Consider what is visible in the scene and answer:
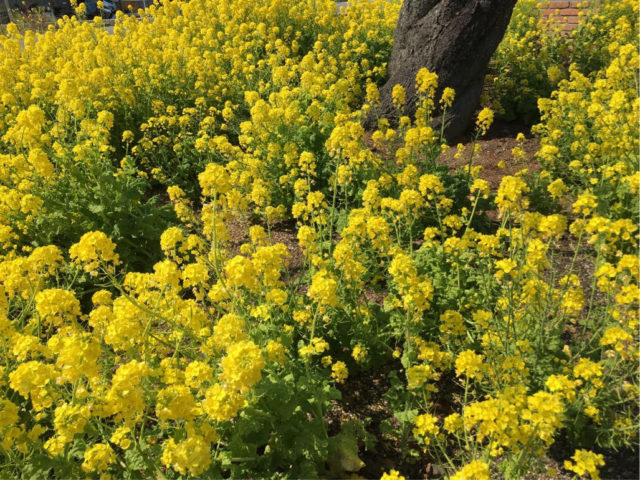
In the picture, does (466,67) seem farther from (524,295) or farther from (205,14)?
(205,14)

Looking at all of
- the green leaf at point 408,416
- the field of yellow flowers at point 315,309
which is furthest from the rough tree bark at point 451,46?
the green leaf at point 408,416

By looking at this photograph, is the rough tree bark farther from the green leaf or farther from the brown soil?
the green leaf

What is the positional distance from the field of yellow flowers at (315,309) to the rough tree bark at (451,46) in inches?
13.4

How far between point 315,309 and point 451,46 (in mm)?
4222

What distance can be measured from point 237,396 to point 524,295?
1764 mm

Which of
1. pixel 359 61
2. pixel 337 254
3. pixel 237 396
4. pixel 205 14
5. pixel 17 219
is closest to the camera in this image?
pixel 237 396

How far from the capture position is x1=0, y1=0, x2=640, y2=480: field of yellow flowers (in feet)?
6.82

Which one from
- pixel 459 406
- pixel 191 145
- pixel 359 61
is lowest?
pixel 459 406

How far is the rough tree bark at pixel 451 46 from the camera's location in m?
5.44

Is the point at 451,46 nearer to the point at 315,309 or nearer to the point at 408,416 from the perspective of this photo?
the point at 315,309

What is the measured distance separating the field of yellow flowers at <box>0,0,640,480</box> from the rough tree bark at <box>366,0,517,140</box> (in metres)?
0.34

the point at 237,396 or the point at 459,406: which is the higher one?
the point at 237,396

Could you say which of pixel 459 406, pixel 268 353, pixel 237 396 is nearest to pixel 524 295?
pixel 459 406

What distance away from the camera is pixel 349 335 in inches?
119
